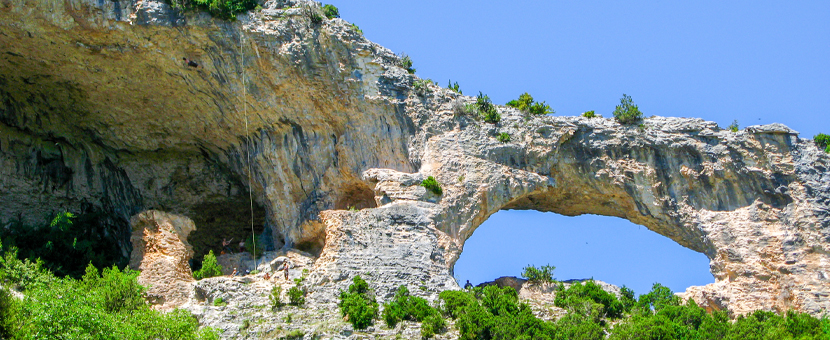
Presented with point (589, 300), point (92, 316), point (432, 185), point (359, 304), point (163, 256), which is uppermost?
point (432, 185)

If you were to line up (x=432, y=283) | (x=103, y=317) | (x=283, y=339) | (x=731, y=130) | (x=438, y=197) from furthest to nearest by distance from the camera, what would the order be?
(x=731, y=130) → (x=438, y=197) → (x=432, y=283) → (x=283, y=339) → (x=103, y=317)

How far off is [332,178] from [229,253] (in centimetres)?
440

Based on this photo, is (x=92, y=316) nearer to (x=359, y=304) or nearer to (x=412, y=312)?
(x=359, y=304)

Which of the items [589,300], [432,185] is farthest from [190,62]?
[589,300]

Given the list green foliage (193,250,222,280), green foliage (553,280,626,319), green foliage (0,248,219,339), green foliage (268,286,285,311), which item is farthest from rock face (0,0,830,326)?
green foliage (0,248,219,339)

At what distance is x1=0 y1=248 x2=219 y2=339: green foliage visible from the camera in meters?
24.2

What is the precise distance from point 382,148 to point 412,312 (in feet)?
21.7

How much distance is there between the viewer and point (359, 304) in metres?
28.3

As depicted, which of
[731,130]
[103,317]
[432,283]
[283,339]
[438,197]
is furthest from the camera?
[731,130]

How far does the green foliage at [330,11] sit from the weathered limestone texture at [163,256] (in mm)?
7798

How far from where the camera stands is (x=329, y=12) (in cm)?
3459

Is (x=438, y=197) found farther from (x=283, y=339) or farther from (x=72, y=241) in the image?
(x=72, y=241)

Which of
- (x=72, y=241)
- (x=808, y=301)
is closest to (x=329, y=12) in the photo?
(x=72, y=241)

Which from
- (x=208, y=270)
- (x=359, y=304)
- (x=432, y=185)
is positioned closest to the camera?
(x=359, y=304)
